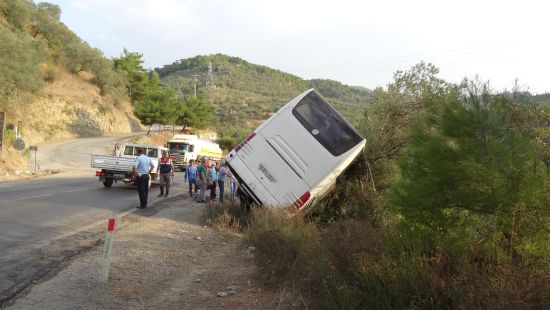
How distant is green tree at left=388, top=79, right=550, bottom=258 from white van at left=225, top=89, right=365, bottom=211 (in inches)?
239

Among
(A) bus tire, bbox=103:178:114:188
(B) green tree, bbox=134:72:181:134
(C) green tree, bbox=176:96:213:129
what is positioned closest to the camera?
(A) bus tire, bbox=103:178:114:188

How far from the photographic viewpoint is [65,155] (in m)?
40.7

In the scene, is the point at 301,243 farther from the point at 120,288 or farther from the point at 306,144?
the point at 306,144

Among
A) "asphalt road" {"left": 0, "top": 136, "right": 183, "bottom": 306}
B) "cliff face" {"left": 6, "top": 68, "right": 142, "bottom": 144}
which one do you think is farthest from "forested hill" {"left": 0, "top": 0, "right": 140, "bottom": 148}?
"asphalt road" {"left": 0, "top": 136, "right": 183, "bottom": 306}

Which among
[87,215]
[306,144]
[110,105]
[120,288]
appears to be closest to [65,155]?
[110,105]

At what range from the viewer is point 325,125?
462 inches

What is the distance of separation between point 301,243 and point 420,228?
225 centimetres

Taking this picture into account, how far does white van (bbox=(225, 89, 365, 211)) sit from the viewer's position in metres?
11.4

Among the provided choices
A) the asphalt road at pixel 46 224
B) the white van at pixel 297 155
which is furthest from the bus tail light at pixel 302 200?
the asphalt road at pixel 46 224

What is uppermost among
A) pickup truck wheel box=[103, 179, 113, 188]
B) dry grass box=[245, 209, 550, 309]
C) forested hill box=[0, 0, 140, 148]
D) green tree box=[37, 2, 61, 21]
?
green tree box=[37, 2, 61, 21]

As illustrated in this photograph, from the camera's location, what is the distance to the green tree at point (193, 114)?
6838 centimetres

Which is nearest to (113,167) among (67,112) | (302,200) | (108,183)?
(108,183)

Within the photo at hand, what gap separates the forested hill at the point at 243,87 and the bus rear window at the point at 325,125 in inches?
2503

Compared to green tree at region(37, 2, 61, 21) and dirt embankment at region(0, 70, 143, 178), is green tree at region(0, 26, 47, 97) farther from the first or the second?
green tree at region(37, 2, 61, 21)
